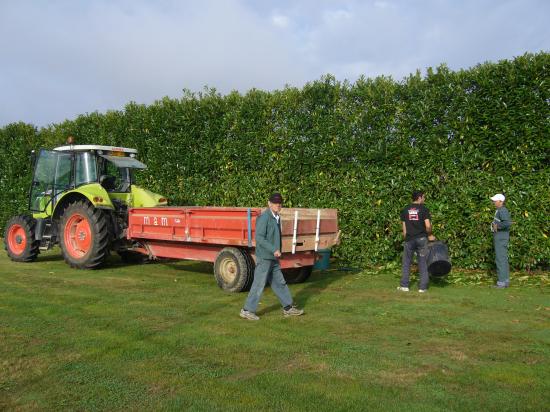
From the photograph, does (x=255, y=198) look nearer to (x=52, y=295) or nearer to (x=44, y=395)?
(x=52, y=295)

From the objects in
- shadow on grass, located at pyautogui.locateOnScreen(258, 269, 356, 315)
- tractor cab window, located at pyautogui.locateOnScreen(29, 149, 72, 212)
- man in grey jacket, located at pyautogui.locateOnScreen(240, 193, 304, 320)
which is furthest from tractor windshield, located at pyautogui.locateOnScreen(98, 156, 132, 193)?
man in grey jacket, located at pyautogui.locateOnScreen(240, 193, 304, 320)

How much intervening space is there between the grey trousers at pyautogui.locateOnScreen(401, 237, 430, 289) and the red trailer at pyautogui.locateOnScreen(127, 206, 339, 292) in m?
1.26

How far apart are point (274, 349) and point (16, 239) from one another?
9.33m

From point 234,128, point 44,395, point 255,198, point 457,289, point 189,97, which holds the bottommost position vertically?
point 44,395

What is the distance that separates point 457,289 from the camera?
8953 mm

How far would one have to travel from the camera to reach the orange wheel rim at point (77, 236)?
36.6 ft

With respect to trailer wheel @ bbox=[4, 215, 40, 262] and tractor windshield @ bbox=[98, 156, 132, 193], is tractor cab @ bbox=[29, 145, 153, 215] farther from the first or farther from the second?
trailer wheel @ bbox=[4, 215, 40, 262]

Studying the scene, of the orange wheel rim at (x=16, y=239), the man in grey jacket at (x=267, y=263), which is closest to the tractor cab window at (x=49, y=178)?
the orange wheel rim at (x=16, y=239)

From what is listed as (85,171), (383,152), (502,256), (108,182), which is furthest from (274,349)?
(85,171)

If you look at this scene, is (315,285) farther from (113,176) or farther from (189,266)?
(113,176)

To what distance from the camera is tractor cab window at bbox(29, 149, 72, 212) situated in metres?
11.8

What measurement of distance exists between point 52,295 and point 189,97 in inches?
283

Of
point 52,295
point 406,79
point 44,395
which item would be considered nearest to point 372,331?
point 44,395

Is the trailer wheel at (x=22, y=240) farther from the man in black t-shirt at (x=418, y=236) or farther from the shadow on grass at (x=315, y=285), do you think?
the man in black t-shirt at (x=418, y=236)
